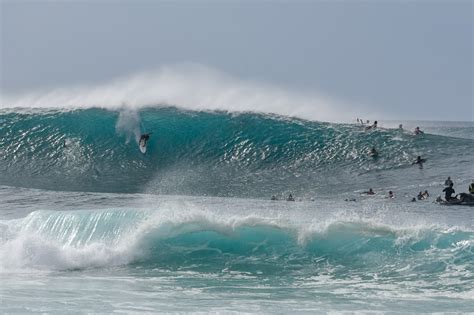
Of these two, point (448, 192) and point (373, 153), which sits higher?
point (373, 153)

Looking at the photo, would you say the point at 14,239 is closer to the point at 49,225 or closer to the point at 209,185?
the point at 49,225

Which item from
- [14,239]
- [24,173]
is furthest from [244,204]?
[24,173]

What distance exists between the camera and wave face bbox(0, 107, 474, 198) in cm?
2498

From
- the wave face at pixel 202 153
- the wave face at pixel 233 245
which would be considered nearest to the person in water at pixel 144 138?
the wave face at pixel 202 153

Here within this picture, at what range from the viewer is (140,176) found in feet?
85.1

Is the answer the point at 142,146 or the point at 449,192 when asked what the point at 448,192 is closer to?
the point at 449,192

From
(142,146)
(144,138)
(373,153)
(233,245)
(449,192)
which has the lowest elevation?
(233,245)

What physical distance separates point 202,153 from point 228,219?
12209 millimetres

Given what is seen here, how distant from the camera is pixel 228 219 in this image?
15742mm

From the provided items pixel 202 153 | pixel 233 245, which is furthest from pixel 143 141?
pixel 233 245

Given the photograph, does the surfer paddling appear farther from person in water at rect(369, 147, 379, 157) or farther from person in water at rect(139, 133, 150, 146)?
person in water at rect(369, 147, 379, 157)

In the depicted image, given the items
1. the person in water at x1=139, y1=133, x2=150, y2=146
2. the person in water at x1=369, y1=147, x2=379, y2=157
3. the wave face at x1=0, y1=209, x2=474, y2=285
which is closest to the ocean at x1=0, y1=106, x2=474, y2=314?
the wave face at x1=0, y1=209, x2=474, y2=285

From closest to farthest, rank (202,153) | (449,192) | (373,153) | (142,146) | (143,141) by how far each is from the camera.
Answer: (449,192) < (373,153) < (202,153) < (142,146) < (143,141)

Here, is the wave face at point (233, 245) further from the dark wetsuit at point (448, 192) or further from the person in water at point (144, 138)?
the person in water at point (144, 138)
